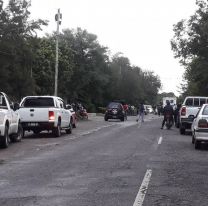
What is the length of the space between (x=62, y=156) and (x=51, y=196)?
20.1 ft

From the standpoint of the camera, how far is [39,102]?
22.9 m

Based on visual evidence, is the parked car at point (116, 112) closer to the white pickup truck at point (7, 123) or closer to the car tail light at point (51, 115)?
the car tail light at point (51, 115)

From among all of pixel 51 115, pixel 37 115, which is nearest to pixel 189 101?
pixel 51 115

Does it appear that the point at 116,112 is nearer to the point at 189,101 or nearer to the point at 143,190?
the point at 189,101

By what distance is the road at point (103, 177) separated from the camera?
788 cm

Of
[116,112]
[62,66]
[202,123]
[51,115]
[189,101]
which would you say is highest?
[62,66]

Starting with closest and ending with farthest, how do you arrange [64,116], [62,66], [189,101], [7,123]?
[7,123] < [64,116] < [189,101] < [62,66]

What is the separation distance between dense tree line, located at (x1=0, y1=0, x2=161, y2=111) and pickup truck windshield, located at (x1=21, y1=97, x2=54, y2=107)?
59.8 feet

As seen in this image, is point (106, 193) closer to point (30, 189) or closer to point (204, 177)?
point (30, 189)

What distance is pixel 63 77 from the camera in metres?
69.8

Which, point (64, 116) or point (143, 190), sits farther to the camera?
point (64, 116)

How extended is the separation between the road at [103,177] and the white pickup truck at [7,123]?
0.64 m

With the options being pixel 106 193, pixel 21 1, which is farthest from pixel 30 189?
pixel 21 1

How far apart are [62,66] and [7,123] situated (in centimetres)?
5230
